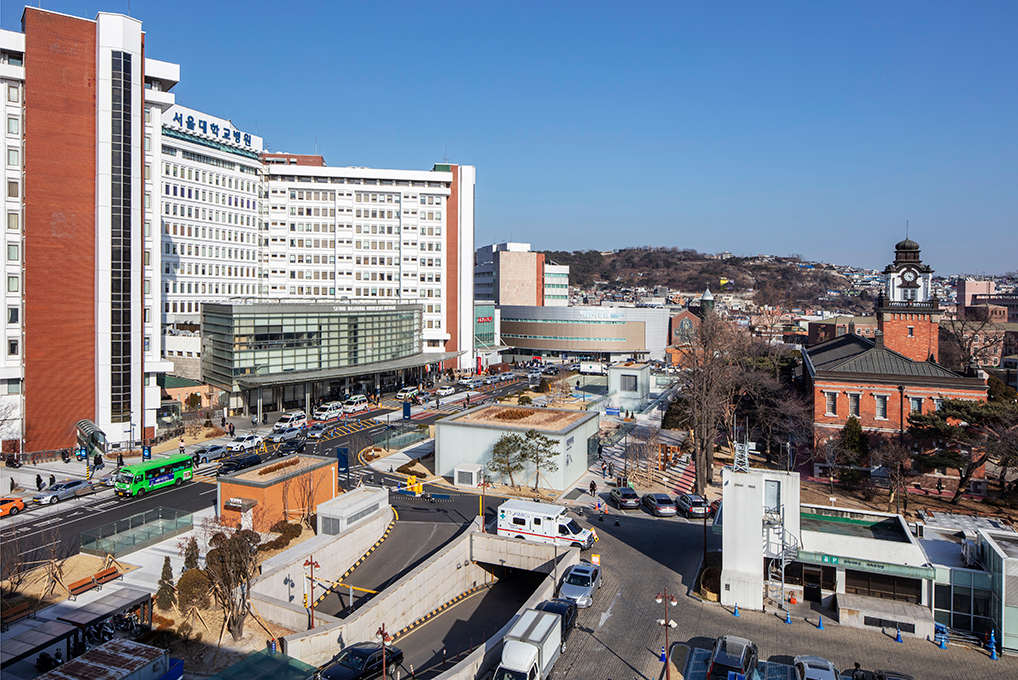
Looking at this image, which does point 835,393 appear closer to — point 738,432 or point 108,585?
point 738,432

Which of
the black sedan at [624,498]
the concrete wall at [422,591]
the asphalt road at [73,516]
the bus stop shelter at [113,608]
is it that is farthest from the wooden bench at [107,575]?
the black sedan at [624,498]

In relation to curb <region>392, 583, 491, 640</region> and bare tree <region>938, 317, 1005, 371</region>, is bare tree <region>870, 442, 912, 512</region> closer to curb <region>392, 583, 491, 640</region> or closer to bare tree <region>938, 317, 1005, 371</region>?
curb <region>392, 583, 491, 640</region>

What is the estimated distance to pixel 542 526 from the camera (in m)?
28.3

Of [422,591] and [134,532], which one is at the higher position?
[134,532]

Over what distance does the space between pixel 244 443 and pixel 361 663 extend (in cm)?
2847

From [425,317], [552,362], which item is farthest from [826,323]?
[425,317]

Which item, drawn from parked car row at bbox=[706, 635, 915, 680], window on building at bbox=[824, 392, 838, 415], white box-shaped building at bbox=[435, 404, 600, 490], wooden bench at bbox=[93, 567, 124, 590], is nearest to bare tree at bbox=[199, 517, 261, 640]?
wooden bench at bbox=[93, 567, 124, 590]

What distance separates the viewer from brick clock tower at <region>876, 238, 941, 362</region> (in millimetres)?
47875

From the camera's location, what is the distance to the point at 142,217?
1786 inches

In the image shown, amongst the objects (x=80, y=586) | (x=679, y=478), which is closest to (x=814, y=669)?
(x=679, y=478)

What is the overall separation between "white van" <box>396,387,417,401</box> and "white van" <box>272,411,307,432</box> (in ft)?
45.3

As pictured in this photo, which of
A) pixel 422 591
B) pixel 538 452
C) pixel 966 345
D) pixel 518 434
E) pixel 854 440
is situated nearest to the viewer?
pixel 422 591

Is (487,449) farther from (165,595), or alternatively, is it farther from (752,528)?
(165,595)

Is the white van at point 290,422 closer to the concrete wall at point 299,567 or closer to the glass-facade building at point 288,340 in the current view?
the glass-facade building at point 288,340
